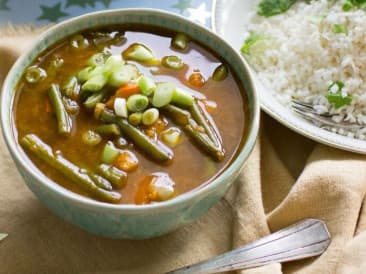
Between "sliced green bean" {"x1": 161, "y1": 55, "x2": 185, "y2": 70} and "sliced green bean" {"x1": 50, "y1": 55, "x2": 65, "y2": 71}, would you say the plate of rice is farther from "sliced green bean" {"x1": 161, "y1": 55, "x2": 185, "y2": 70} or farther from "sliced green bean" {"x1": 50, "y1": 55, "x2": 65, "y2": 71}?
"sliced green bean" {"x1": 50, "y1": 55, "x2": 65, "y2": 71}

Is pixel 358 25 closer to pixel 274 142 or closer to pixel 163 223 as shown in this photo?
pixel 274 142

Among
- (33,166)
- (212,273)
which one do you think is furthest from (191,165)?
(33,166)

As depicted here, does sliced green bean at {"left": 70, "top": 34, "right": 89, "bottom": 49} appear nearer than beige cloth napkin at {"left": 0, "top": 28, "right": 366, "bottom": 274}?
No

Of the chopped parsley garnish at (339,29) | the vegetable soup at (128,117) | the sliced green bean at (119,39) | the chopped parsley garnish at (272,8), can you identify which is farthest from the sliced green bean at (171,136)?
the chopped parsley garnish at (272,8)

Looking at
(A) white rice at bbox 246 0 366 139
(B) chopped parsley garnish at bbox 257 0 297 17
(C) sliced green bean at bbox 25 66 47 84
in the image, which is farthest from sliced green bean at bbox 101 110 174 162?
(B) chopped parsley garnish at bbox 257 0 297 17

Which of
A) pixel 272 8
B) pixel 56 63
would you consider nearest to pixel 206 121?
pixel 56 63

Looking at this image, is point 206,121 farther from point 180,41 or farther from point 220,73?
point 180,41
